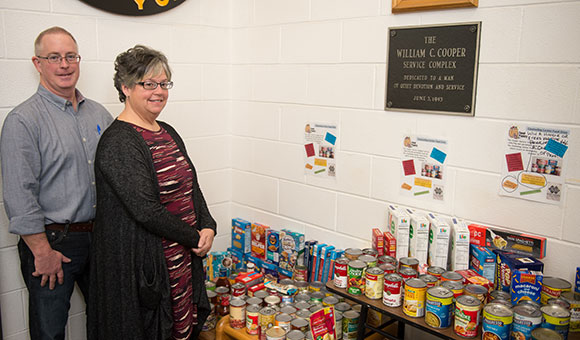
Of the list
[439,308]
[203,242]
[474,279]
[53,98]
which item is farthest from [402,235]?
[53,98]

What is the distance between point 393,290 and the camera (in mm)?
1770

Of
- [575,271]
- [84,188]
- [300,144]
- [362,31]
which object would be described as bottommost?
[575,271]

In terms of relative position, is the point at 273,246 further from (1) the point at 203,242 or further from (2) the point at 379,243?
(2) the point at 379,243

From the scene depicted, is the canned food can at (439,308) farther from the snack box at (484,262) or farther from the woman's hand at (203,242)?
the woman's hand at (203,242)

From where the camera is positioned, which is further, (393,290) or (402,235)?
(402,235)

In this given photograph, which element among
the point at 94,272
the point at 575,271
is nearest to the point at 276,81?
the point at 94,272

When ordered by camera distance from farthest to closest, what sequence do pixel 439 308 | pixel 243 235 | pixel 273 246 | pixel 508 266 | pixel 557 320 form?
1. pixel 243 235
2. pixel 273 246
3. pixel 508 266
4. pixel 439 308
5. pixel 557 320

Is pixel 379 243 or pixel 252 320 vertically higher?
pixel 379 243

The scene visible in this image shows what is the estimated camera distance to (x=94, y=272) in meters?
2.09

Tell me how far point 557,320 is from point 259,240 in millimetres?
1728

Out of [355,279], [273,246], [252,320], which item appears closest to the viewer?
[355,279]

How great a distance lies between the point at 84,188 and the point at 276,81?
48.1 inches

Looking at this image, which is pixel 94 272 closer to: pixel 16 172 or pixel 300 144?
pixel 16 172

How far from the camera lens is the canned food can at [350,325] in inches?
82.1
